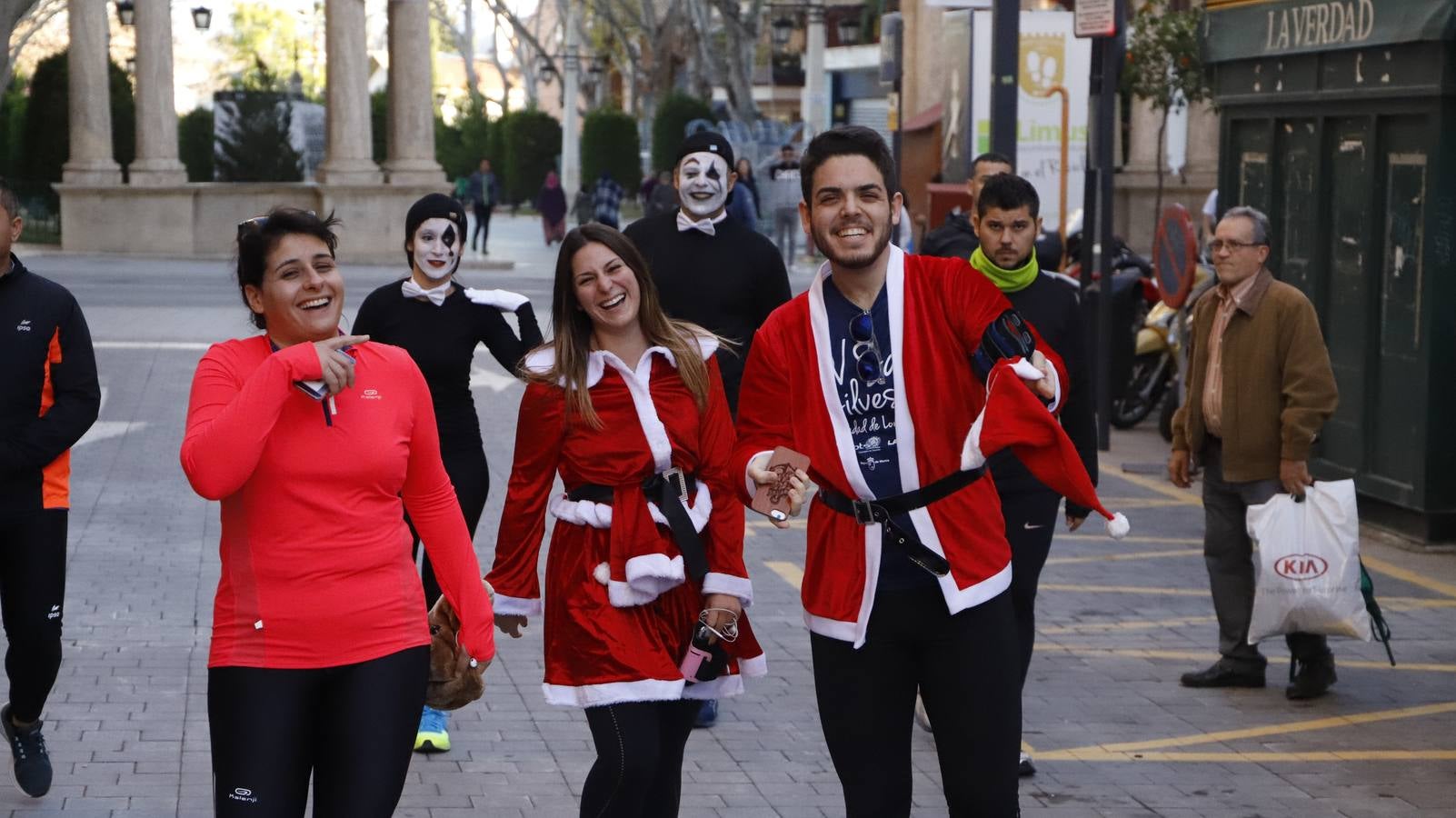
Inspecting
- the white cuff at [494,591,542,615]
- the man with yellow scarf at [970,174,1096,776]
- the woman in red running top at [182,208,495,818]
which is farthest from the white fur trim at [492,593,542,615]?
the man with yellow scarf at [970,174,1096,776]

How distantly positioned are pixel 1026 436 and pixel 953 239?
414 cm

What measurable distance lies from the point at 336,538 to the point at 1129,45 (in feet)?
56.9

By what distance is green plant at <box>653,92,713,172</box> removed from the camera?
165ft

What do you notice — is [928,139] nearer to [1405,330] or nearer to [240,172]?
[240,172]

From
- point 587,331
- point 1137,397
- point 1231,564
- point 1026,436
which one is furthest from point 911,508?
point 1137,397

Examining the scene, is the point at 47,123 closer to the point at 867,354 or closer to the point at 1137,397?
the point at 1137,397

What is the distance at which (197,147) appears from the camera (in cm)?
3909

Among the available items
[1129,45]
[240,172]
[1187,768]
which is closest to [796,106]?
[240,172]

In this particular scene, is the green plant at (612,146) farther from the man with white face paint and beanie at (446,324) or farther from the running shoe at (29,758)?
the running shoe at (29,758)

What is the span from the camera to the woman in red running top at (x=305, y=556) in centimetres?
383

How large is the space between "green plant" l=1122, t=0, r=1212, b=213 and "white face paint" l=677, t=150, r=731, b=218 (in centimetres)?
1154

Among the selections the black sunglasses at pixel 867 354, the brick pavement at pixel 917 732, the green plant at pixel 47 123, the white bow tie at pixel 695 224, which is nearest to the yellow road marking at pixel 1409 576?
the brick pavement at pixel 917 732

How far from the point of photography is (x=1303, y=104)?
11.4 m

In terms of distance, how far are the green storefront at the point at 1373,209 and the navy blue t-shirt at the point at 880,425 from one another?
6.57 meters
